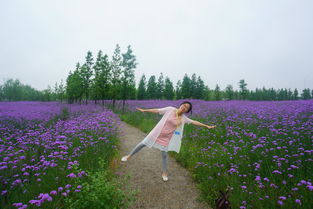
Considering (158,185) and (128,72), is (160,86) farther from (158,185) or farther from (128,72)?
(158,185)

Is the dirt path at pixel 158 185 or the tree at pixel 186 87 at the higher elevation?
the tree at pixel 186 87

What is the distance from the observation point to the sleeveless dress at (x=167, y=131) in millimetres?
3888

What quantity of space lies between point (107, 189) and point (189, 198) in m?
1.77

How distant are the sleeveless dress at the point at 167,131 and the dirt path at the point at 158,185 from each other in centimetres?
87

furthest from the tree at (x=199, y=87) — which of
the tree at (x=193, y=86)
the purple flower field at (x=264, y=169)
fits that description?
the purple flower field at (x=264, y=169)

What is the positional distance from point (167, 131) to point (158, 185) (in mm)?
1289

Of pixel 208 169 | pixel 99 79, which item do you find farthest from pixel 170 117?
pixel 99 79

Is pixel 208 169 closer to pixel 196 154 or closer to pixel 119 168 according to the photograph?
pixel 196 154

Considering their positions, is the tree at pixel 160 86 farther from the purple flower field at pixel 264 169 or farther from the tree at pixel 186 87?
the purple flower field at pixel 264 169

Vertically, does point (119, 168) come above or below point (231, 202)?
below

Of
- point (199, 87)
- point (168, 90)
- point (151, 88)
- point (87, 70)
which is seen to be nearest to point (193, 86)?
point (199, 87)

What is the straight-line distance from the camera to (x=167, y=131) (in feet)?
13.0

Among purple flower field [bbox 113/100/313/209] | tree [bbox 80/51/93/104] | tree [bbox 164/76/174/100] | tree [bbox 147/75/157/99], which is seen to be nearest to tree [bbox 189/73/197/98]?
tree [bbox 164/76/174/100]

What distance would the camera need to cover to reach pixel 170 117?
399cm
